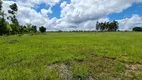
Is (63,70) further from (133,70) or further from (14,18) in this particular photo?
(14,18)

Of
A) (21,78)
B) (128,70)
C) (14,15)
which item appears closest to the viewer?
(21,78)

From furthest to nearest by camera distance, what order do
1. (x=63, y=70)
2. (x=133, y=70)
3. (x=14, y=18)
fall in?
(x=14, y=18), (x=133, y=70), (x=63, y=70)

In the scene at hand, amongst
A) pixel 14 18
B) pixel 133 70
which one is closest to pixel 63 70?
pixel 133 70

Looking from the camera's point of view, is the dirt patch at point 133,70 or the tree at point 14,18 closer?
the dirt patch at point 133,70

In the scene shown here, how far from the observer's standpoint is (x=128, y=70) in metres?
6.21

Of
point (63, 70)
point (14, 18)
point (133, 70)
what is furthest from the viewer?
point (14, 18)

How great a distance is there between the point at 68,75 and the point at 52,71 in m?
0.71

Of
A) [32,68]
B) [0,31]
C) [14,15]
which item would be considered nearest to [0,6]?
[0,31]

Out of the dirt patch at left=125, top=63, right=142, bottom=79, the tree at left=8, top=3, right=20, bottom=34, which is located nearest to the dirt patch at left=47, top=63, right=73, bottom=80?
the dirt patch at left=125, top=63, right=142, bottom=79

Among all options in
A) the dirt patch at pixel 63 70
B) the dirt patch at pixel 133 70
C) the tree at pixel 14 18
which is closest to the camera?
the dirt patch at pixel 63 70

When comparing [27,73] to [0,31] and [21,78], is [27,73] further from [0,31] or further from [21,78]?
[0,31]

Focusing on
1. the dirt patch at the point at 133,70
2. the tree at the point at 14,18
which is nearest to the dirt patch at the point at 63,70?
the dirt patch at the point at 133,70

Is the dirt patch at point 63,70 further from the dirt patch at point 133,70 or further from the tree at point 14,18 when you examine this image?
the tree at point 14,18

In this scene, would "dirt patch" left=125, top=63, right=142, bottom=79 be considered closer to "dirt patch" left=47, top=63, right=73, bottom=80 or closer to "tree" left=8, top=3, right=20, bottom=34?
"dirt patch" left=47, top=63, right=73, bottom=80
